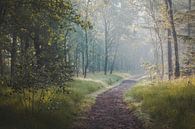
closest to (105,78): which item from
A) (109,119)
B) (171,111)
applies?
(109,119)

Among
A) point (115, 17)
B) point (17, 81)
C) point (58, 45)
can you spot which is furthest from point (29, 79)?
point (115, 17)

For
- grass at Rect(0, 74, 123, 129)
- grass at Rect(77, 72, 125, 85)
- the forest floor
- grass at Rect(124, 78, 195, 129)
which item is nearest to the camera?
grass at Rect(0, 74, 123, 129)

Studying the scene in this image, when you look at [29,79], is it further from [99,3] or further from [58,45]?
[99,3]

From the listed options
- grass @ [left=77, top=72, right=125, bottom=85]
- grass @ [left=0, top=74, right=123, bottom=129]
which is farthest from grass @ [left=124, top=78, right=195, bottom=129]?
grass @ [left=77, top=72, right=125, bottom=85]

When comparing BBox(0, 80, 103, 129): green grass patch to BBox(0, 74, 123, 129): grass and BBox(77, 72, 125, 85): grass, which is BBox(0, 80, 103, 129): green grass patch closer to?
BBox(0, 74, 123, 129): grass

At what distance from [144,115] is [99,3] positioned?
117ft

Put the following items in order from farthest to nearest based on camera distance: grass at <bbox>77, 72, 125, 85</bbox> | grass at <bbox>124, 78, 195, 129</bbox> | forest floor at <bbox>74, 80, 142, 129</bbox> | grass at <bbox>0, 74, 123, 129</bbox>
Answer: grass at <bbox>77, 72, 125, 85</bbox> < forest floor at <bbox>74, 80, 142, 129</bbox> < grass at <bbox>124, 78, 195, 129</bbox> < grass at <bbox>0, 74, 123, 129</bbox>

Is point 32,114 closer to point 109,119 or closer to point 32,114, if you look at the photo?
point 32,114

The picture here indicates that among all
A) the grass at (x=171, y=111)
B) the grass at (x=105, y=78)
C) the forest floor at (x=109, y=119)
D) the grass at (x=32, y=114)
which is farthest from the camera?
the grass at (x=105, y=78)

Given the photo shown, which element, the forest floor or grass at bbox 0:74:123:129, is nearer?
grass at bbox 0:74:123:129

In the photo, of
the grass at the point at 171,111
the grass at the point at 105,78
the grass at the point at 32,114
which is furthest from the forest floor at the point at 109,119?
the grass at the point at 105,78

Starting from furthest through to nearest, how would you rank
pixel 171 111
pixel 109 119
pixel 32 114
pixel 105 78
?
pixel 105 78 < pixel 109 119 < pixel 171 111 < pixel 32 114

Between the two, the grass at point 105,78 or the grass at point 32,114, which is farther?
the grass at point 105,78

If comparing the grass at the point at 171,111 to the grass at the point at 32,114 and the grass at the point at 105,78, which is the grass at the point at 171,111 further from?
the grass at the point at 105,78
